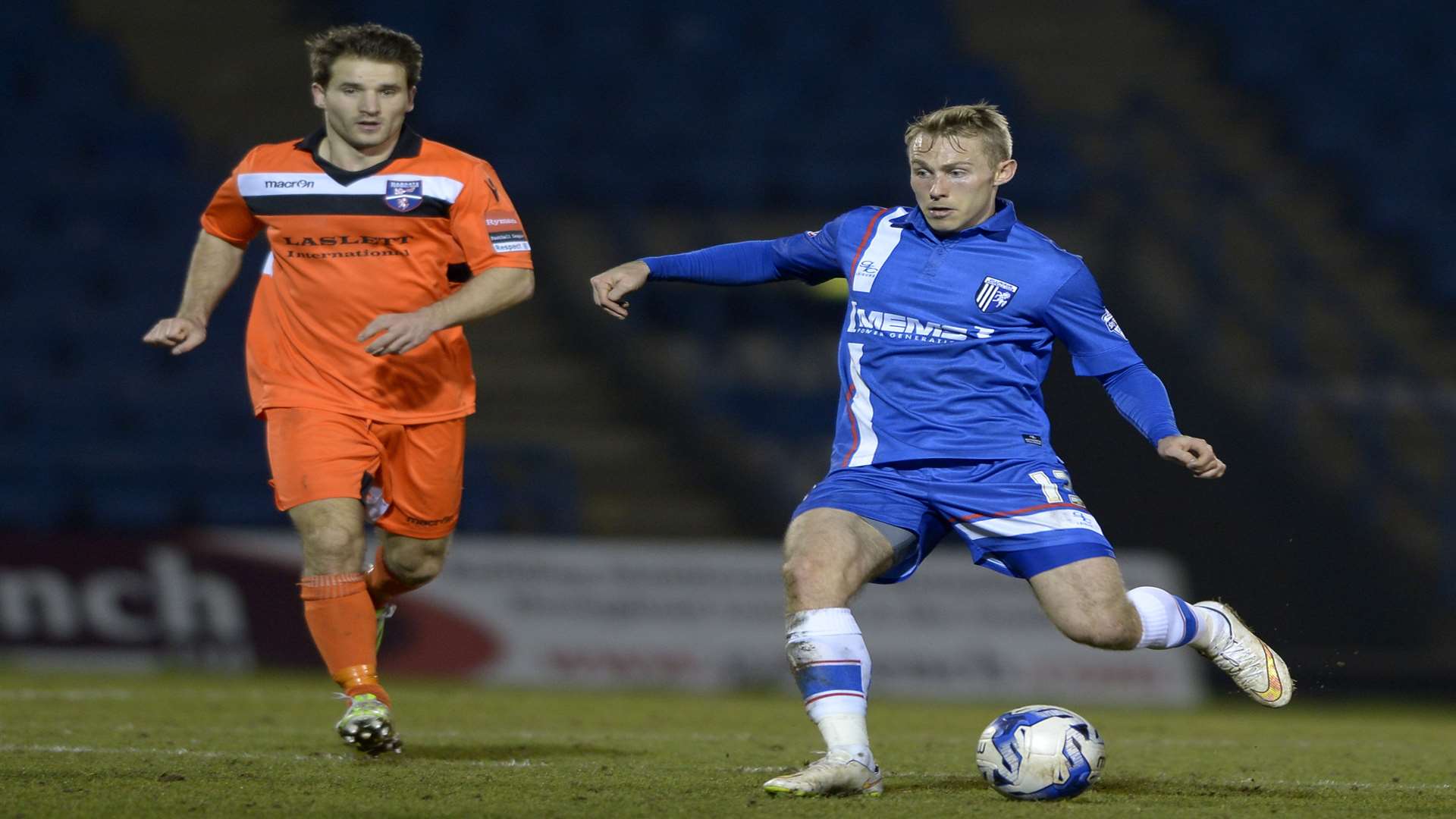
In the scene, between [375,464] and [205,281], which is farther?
[205,281]

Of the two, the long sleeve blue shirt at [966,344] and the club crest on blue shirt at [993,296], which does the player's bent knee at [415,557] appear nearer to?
the long sleeve blue shirt at [966,344]

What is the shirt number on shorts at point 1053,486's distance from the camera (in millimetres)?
5258

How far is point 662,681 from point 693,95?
6.64 m

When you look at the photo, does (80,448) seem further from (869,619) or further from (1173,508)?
(1173,508)

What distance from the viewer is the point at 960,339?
5301 mm

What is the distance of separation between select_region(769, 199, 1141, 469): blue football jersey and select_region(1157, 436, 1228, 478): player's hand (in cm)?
36

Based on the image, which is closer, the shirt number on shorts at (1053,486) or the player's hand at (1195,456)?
the player's hand at (1195,456)

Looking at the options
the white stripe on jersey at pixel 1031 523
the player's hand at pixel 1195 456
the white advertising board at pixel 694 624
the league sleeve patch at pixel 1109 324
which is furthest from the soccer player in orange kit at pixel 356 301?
the white advertising board at pixel 694 624

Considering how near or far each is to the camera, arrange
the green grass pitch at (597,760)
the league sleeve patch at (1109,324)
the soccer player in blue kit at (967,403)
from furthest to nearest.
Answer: the league sleeve patch at (1109,324)
the soccer player in blue kit at (967,403)
the green grass pitch at (597,760)

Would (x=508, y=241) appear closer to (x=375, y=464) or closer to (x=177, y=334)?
(x=375, y=464)

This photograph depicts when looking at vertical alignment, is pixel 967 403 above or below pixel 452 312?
below

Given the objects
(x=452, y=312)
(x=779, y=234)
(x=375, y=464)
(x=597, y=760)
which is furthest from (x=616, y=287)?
(x=779, y=234)

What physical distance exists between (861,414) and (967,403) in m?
0.31

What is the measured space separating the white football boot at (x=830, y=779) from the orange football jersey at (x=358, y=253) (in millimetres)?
1885
